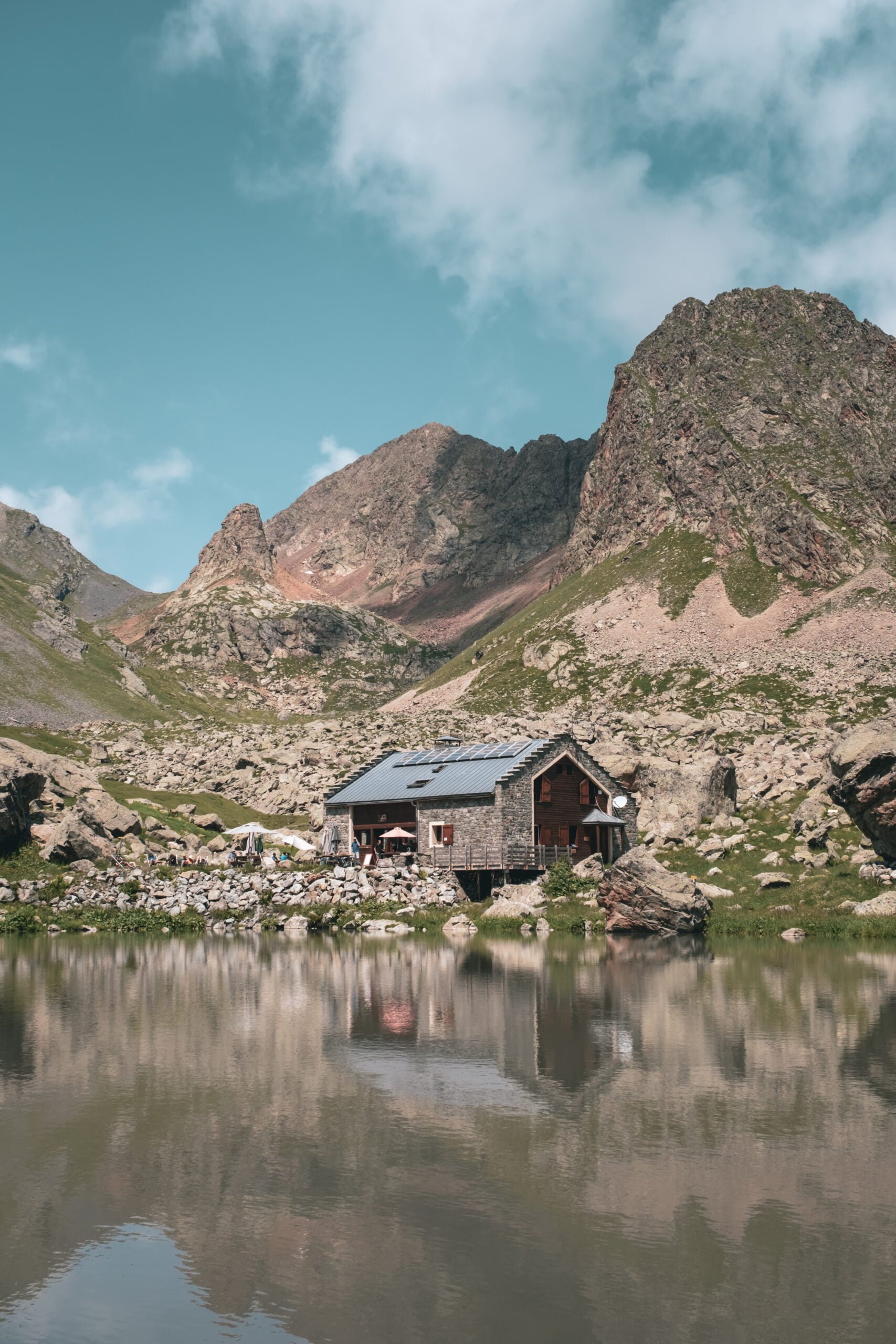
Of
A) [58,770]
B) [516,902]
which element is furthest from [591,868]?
[58,770]

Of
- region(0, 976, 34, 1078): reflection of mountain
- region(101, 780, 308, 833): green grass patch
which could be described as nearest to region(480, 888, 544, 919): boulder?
region(0, 976, 34, 1078): reflection of mountain

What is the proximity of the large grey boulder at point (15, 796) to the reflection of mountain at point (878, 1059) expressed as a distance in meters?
48.5

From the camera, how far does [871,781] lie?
1961 inches

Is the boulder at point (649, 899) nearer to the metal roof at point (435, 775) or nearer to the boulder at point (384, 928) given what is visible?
the boulder at point (384, 928)

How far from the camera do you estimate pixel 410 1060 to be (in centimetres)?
2328

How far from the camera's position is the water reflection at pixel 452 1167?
11383 mm

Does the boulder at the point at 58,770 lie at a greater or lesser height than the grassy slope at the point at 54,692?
lesser

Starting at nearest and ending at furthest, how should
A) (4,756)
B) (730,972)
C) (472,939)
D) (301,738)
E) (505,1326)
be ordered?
(505,1326)
(730,972)
(472,939)
(4,756)
(301,738)

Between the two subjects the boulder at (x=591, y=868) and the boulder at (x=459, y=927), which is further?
the boulder at (x=591, y=868)

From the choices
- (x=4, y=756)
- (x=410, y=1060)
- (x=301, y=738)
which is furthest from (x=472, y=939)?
(x=301, y=738)

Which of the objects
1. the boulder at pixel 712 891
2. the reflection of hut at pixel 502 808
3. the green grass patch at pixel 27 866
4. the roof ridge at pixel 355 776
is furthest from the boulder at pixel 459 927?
the roof ridge at pixel 355 776

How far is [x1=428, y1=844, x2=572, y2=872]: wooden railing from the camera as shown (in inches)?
2530

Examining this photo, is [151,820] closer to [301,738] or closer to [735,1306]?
[301,738]

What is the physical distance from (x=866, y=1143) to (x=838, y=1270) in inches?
211
